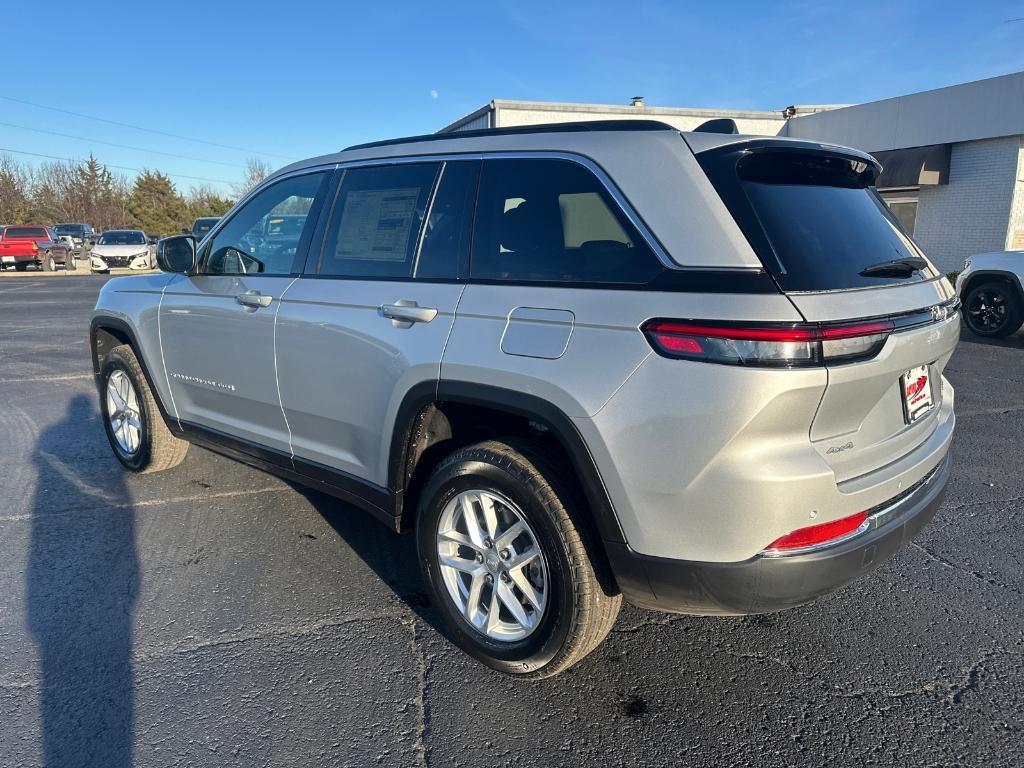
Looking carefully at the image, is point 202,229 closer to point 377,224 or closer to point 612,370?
point 377,224

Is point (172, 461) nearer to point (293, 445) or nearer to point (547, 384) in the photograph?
point (293, 445)

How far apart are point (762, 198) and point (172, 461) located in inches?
165

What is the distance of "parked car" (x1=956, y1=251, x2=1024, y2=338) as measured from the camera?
A: 29.9ft

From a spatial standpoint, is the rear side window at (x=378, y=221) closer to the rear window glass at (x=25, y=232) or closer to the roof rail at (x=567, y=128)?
the roof rail at (x=567, y=128)

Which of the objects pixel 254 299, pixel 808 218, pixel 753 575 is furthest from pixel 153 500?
pixel 808 218

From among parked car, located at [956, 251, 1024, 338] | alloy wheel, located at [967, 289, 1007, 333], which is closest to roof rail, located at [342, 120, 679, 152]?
parked car, located at [956, 251, 1024, 338]

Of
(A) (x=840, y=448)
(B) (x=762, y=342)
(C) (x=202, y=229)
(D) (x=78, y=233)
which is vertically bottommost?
(A) (x=840, y=448)

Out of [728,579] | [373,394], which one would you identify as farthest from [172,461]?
[728,579]

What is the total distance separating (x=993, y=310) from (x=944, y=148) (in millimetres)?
9519

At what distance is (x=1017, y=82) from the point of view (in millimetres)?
15094

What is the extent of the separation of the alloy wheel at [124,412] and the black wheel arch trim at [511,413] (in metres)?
2.62

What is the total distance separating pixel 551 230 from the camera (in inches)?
99.7

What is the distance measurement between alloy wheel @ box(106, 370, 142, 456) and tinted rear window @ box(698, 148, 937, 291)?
158 inches

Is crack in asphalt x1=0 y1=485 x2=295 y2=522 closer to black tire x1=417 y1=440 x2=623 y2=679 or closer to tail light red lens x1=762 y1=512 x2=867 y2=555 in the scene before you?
black tire x1=417 y1=440 x2=623 y2=679
